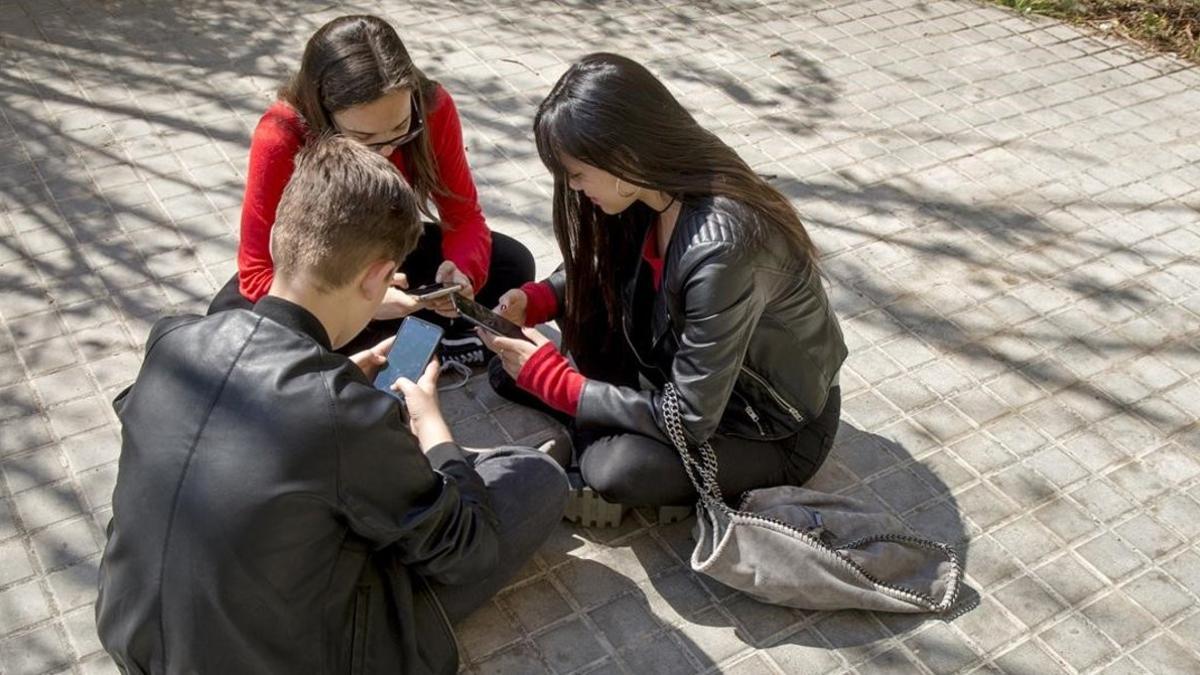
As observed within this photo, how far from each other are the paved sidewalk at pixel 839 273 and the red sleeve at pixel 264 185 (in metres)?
0.65

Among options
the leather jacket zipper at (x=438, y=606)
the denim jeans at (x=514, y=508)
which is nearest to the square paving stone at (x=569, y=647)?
the denim jeans at (x=514, y=508)

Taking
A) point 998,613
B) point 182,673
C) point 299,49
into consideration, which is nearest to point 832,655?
point 998,613

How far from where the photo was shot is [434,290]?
3459 mm

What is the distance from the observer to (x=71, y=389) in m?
3.71

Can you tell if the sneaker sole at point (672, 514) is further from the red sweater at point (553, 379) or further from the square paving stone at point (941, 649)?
the square paving stone at point (941, 649)

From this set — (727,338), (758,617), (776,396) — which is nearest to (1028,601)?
(758,617)

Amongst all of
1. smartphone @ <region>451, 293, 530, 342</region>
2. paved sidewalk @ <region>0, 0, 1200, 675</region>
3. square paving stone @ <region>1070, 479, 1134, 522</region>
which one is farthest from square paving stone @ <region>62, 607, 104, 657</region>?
square paving stone @ <region>1070, 479, 1134, 522</region>

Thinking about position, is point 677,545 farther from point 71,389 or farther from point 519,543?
point 71,389

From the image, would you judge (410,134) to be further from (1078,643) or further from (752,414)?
(1078,643)

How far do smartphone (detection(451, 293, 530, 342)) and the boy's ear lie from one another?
767 millimetres

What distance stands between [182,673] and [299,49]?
Answer: 4.01m

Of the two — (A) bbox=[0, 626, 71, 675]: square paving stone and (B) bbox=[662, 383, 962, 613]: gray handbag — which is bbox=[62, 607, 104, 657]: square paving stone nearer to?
(A) bbox=[0, 626, 71, 675]: square paving stone

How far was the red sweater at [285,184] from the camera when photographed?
11.1 ft

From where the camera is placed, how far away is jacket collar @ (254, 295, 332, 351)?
2299 millimetres
